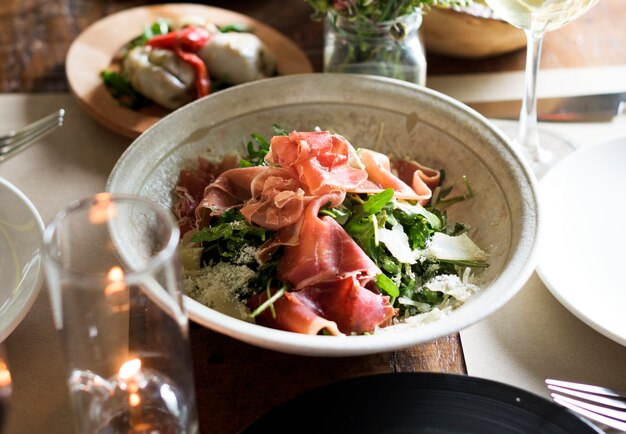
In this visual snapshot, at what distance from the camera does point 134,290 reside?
95 cm

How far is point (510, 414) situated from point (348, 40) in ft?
3.17

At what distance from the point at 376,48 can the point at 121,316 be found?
3.17ft

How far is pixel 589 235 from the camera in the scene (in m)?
1.44

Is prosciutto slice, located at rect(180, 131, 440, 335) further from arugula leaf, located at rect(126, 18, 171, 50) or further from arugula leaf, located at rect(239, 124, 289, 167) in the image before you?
arugula leaf, located at rect(126, 18, 171, 50)

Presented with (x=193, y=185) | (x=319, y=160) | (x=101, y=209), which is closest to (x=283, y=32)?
(x=193, y=185)

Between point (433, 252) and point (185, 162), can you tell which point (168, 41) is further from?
point (433, 252)

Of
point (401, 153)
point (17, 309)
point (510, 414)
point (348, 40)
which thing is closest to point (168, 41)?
point (348, 40)

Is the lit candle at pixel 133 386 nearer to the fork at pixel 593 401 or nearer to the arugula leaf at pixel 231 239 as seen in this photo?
the arugula leaf at pixel 231 239

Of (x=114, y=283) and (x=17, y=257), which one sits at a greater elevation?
(x=114, y=283)

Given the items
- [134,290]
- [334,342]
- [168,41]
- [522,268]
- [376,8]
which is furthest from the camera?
[168,41]

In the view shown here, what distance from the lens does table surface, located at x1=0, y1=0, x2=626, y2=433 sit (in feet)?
3.98

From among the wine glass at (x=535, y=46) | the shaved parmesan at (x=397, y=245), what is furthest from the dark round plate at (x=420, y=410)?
the wine glass at (x=535, y=46)

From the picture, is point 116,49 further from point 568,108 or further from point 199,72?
point 568,108

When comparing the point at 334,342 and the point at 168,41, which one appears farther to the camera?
the point at 168,41
